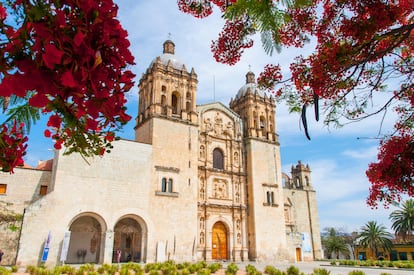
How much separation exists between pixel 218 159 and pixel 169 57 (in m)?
9.27

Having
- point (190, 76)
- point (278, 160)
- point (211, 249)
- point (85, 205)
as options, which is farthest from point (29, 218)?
point (278, 160)

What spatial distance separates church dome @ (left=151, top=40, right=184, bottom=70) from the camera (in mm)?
24891

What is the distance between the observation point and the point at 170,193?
20453mm

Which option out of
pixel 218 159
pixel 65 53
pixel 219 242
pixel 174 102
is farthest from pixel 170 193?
pixel 65 53

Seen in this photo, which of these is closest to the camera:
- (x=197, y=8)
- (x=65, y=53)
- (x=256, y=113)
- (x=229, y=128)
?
(x=65, y=53)

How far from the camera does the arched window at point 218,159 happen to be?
82.7ft

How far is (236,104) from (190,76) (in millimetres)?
6599

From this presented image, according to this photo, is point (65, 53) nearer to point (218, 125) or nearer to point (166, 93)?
point (166, 93)

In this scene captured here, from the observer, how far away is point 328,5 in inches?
174

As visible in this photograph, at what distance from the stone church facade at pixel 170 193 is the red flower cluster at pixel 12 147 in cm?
1443

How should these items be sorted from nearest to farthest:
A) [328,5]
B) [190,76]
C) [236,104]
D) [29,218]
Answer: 1. [328,5]
2. [29,218]
3. [190,76]
4. [236,104]

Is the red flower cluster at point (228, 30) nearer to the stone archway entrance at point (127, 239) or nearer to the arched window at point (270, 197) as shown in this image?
the stone archway entrance at point (127, 239)

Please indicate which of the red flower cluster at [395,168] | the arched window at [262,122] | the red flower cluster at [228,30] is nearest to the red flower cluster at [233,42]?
the red flower cluster at [228,30]

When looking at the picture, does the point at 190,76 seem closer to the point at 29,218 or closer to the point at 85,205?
the point at 85,205
